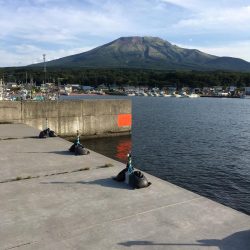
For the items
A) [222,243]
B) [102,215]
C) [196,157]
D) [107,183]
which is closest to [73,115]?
[196,157]

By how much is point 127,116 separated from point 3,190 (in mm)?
31121

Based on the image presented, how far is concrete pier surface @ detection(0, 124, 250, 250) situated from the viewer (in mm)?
9250

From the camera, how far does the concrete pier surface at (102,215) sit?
9250 millimetres

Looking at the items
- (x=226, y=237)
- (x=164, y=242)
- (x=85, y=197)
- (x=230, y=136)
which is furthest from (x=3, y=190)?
(x=230, y=136)

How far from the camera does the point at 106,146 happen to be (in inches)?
1489

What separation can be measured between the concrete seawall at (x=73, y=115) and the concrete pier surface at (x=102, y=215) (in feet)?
64.9

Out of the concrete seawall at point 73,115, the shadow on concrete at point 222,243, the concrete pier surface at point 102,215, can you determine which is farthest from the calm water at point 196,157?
the shadow on concrete at point 222,243

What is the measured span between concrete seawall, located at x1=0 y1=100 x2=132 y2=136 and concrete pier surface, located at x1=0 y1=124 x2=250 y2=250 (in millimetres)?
19774

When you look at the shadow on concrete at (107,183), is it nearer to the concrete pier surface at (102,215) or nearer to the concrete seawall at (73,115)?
the concrete pier surface at (102,215)

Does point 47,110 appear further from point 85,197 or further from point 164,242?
point 164,242

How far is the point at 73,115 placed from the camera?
39.0 meters

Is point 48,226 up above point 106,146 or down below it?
above

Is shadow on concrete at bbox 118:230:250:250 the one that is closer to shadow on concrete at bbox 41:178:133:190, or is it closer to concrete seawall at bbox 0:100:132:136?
shadow on concrete at bbox 41:178:133:190

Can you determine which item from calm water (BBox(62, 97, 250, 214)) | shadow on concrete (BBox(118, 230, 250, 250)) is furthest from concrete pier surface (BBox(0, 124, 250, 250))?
calm water (BBox(62, 97, 250, 214))
